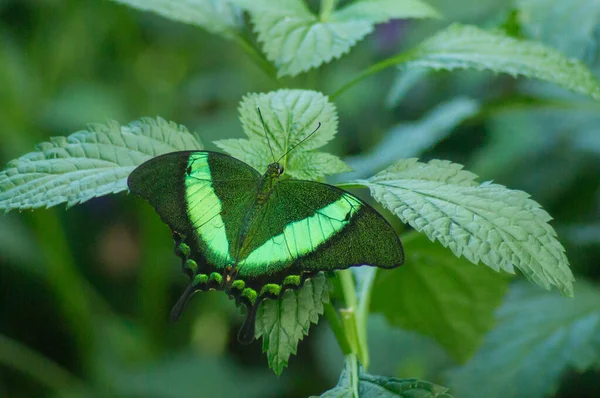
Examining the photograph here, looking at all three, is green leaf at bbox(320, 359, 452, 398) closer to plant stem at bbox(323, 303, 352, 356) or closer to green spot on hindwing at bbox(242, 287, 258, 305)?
plant stem at bbox(323, 303, 352, 356)

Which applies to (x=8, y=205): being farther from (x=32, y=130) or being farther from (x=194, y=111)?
(x=194, y=111)

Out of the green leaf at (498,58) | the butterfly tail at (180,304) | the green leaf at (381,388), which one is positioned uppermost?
the green leaf at (498,58)

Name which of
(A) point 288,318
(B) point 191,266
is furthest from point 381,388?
(B) point 191,266

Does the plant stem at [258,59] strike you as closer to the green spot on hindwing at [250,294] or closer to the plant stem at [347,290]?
the plant stem at [347,290]

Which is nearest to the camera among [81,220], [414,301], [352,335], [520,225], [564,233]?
[520,225]

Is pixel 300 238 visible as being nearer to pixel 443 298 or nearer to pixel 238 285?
pixel 238 285

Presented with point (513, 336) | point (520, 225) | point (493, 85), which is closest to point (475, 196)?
point (520, 225)

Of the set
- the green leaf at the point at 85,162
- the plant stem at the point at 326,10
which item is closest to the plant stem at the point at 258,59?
the plant stem at the point at 326,10
